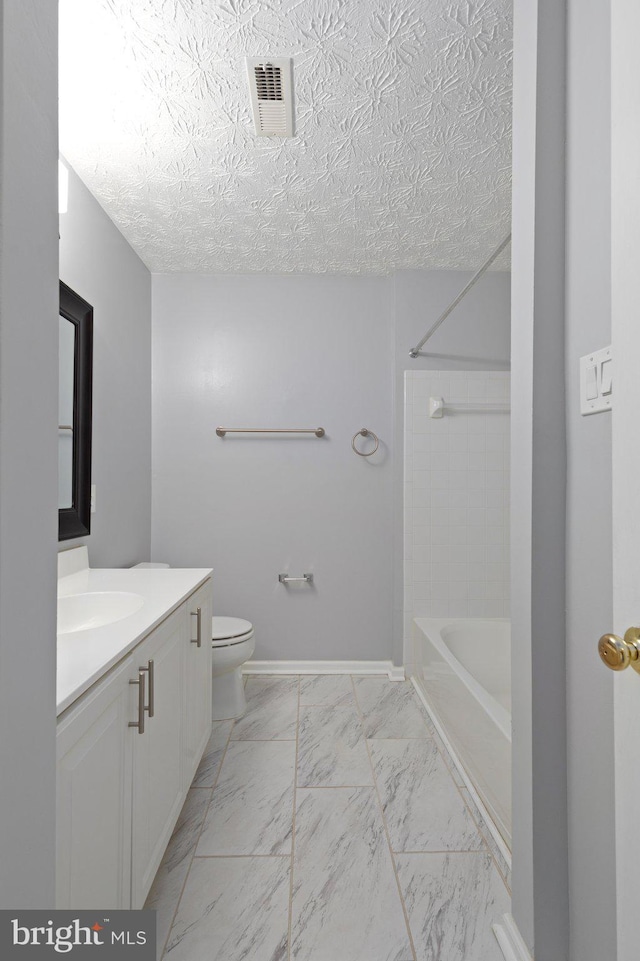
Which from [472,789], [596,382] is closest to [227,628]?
[472,789]

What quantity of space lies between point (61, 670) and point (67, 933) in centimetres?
42

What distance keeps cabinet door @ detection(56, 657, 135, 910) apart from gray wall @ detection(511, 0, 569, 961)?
2.79 feet

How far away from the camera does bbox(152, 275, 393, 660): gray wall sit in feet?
10.6

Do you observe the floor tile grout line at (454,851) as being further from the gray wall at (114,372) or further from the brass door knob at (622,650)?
the gray wall at (114,372)

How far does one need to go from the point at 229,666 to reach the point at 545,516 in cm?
184

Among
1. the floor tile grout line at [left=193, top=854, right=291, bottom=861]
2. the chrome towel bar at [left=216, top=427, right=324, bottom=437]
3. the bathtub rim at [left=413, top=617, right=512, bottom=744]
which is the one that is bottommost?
the floor tile grout line at [left=193, top=854, right=291, bottom=861]

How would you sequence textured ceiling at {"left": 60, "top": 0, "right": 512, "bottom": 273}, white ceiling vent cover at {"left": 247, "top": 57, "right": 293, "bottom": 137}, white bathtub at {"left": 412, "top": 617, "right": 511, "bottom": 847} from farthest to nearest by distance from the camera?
white bathtub at {"left": 412, "top": 617, "right": 511, "bottom": 847}, white ceiling vent cover at {"left": 247, "top": 57, "right": 293, "bottom": 137}, textured ceiling at {"left": 60, "top": 0, "right": 512, "bottom": 273}

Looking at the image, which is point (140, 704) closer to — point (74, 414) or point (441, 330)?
point (74, 414)

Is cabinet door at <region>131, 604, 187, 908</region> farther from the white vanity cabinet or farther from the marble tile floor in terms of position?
the marble tile floor

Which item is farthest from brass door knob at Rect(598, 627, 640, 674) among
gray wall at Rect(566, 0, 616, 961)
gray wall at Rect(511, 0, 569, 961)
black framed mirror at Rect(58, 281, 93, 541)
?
black framed mirror at Rect(58, 281, 93, 541)

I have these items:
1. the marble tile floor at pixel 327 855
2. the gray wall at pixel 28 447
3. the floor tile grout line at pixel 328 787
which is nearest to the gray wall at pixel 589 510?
the marble tile floor at pixel 327 855

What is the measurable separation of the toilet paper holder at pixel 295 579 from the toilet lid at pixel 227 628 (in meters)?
0.48

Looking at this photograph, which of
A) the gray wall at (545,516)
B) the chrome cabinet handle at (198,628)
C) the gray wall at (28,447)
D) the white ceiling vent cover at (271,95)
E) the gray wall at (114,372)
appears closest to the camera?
the gray wall at (28,447)

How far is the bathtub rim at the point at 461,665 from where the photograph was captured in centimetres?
181
